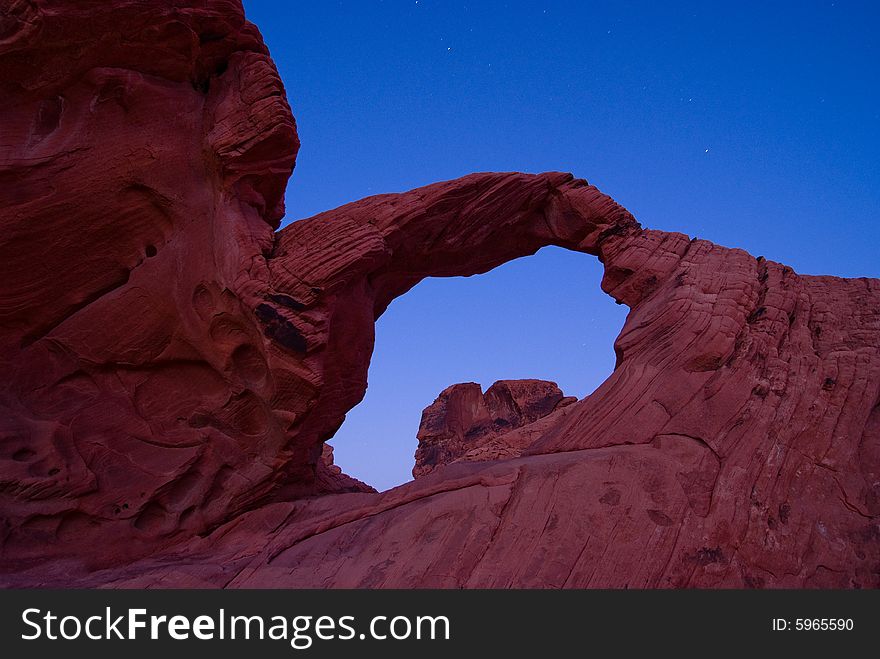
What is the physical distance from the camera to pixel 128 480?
8.24 m

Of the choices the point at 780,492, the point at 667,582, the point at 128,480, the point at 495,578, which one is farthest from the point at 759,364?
the point at 128,480

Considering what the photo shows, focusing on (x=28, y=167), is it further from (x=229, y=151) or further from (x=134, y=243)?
(x=229, y=151)

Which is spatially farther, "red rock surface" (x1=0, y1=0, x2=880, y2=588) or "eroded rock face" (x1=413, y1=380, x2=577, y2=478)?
"eroded rock face" (x1=413, y1=380, x2=577, y2=478)

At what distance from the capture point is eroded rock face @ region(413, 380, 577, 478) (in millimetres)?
22375

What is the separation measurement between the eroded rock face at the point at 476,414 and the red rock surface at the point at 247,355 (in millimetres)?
12967

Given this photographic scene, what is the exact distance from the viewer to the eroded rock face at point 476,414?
2238cm

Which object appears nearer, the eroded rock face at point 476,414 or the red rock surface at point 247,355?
the red rock surface at point 247,355

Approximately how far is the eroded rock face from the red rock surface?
511 inches

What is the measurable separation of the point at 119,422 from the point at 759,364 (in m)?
8.13

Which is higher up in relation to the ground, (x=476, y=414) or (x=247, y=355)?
(x=476, y=414)

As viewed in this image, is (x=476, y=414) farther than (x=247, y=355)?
Yes

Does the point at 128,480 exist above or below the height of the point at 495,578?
above

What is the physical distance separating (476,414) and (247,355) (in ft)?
50.1

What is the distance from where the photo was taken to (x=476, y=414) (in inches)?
910
